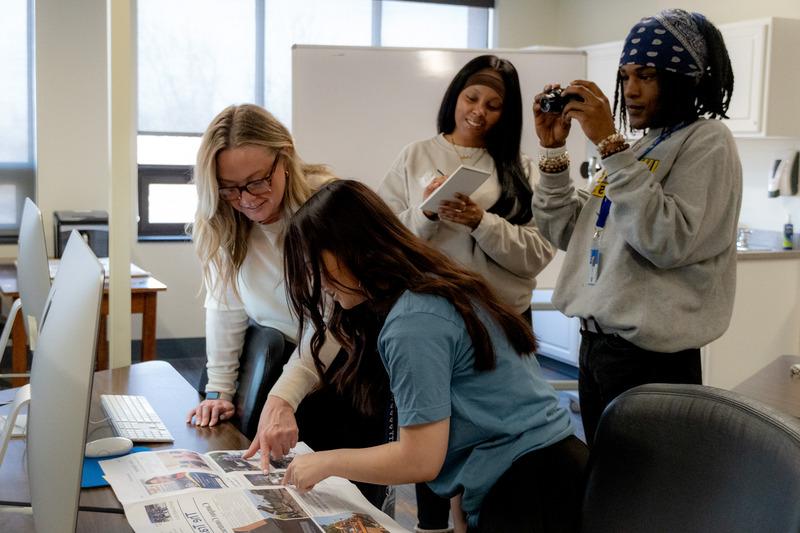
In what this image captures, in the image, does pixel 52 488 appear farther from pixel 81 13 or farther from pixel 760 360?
pixel 81 13

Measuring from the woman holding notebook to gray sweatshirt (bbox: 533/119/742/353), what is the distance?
59 cm

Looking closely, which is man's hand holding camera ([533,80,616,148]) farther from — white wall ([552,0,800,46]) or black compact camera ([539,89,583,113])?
white wall ([552,0,800,46])

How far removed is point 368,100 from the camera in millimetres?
3518

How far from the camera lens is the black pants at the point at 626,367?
1665mm

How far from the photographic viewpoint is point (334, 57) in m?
3.49

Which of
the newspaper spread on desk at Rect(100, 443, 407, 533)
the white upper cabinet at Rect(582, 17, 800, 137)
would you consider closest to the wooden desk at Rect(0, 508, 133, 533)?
the newspaper spread on desk at Rect(100, 443, 407, 533)

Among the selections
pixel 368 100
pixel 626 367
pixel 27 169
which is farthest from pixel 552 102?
pixel 27 169

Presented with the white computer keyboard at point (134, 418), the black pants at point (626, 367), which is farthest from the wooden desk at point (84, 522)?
the black pants at point (626, 367)

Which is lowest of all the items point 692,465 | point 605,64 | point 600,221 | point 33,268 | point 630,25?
point 692,465

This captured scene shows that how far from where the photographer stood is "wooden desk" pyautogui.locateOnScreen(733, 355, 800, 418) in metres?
1.69

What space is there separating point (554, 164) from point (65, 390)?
53.5 inches

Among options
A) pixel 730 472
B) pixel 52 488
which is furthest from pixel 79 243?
pixel 730 472

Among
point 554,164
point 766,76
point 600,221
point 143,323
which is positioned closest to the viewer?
point 600,221

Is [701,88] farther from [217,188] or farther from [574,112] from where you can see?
[217,188]
